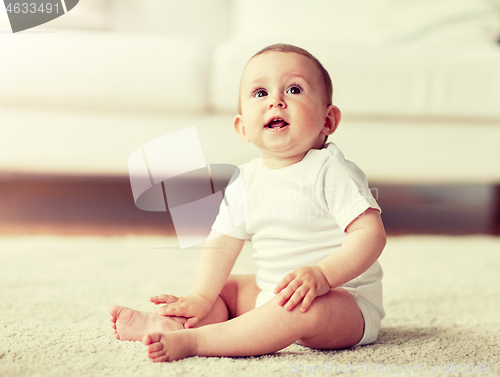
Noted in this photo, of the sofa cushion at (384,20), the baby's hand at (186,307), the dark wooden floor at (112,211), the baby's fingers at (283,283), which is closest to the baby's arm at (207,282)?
the baby's hand at (186,307)

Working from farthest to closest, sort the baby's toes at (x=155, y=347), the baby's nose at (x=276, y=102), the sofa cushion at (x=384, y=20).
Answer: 1. the sofa cushion at (x=384, y=20)
2. the baby's nose at (x=276, y=102)
3. the baby's toes at (x=155, y=347)

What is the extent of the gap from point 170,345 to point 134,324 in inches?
3.0

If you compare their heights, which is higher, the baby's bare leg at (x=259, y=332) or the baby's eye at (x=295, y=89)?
the baby's eye at (x=295, y=89)

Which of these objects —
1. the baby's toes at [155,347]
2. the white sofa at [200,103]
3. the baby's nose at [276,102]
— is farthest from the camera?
the white sofa at [200,103]

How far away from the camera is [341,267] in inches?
19.6

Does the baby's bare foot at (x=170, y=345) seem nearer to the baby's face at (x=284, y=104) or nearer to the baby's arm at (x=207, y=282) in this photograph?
the baby's arm at (x=207, y=282)

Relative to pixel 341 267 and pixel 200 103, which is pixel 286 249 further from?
pixel 200 103

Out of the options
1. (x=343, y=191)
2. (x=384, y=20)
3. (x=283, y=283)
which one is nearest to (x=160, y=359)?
(x=283, y=283)

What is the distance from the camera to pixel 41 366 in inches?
17.5

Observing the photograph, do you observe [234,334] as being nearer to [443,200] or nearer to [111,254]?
[111,254]

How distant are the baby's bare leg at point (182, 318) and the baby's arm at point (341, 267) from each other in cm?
13

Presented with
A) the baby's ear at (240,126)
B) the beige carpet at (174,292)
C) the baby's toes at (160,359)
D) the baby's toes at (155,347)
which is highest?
the baby's ear at (240,126)

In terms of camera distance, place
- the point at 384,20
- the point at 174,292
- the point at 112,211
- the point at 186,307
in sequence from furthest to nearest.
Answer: the point at 384,20, the point at 112,211, the point at 174,292, the point at 186,307

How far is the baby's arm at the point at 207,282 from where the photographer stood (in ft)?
1.79
